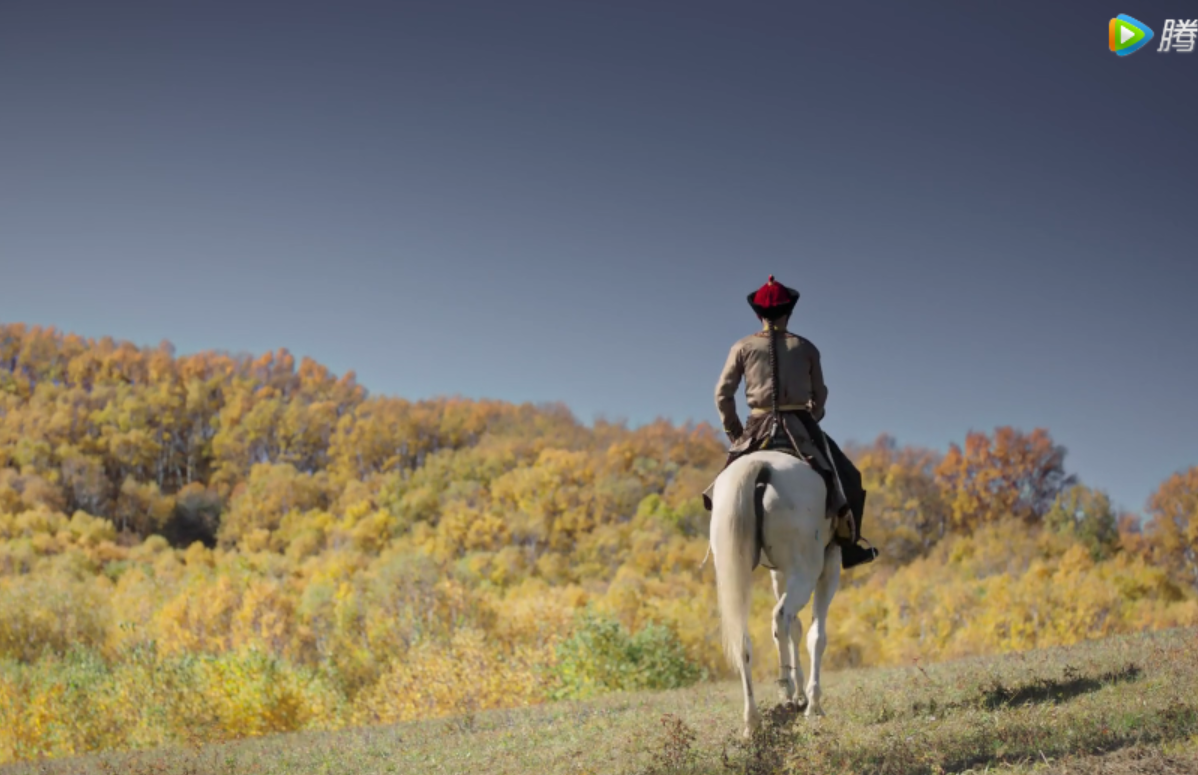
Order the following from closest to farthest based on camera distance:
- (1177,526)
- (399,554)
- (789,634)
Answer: (789,634)
(1177,526)
(399,554)

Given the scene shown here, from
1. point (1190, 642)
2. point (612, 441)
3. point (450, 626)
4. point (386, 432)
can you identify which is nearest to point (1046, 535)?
point (450, 626)

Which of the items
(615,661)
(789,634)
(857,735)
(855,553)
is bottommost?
(615,661)

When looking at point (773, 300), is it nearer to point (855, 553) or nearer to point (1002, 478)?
point (855, 553)

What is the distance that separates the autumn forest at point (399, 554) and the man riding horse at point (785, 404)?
6900 mm

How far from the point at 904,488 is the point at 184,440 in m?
99.9

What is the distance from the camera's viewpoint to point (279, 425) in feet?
419

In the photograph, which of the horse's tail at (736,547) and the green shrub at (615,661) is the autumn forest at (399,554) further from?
the horse's tail at (736,547)

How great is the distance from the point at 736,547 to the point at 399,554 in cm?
6021

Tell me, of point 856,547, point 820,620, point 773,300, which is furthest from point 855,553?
point 773,300

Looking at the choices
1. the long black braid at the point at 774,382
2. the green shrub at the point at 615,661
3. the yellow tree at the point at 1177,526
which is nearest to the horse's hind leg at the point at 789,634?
the long black braid at the point at 774,382

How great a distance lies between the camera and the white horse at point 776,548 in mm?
7348

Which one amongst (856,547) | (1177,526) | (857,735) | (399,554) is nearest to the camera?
(857,735)

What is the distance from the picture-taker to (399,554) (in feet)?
213

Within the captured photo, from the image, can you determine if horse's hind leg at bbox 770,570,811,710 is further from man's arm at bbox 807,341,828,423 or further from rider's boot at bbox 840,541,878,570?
man's arm at bbox 807,341,828,423
